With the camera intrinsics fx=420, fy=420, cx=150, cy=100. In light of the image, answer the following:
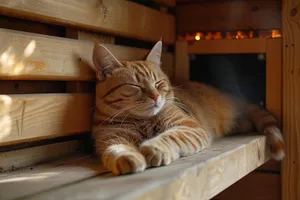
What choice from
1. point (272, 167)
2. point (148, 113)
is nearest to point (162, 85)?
point (148, 113)

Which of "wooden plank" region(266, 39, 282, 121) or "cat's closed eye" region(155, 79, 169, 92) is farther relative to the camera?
"wooden plank" region(266, 39, 282, 121)

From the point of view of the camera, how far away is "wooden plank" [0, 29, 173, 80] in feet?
5.34

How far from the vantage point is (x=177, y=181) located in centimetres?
138

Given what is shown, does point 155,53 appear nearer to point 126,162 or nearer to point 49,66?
point 49,66

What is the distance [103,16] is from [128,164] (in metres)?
0.97

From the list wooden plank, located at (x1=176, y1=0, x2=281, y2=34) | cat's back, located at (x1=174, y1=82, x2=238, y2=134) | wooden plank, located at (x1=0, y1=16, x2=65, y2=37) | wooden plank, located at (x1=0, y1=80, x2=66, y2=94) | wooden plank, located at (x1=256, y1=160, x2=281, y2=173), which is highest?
wooden plank, located at (x1=176, y1=0, x2=281, y2=34)

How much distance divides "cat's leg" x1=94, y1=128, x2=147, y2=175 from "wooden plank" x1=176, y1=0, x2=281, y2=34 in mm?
1262

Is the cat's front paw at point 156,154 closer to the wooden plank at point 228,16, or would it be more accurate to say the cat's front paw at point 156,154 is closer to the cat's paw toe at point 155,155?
the cat's paw toe at point 155,155

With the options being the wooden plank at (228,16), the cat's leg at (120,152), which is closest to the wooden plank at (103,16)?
the wooden plank at (228,16)

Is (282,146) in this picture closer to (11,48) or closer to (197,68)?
(197,68)

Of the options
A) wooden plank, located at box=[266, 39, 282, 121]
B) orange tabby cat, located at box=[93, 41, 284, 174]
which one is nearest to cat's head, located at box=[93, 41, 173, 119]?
orange tabby cat, located at box=[93, 41, 284, 174]

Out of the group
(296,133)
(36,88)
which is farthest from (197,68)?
(36,88)

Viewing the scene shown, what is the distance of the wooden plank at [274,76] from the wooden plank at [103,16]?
0.68 meters

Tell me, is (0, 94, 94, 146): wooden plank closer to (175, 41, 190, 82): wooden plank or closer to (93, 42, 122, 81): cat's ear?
(93, 42, 122, 81): cat's ear
